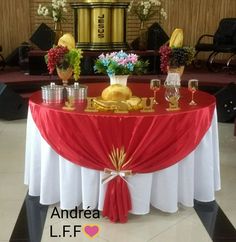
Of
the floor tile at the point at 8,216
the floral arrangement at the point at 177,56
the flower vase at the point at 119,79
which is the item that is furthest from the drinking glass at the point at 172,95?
the floor tile at the point at 8,216

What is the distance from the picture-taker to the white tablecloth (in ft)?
7.80

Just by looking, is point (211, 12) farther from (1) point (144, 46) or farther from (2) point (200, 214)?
(2) point (200, 214)

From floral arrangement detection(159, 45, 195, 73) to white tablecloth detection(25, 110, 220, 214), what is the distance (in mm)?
574

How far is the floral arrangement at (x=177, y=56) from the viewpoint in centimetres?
285

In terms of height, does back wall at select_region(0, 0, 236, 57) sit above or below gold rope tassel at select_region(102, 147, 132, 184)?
above

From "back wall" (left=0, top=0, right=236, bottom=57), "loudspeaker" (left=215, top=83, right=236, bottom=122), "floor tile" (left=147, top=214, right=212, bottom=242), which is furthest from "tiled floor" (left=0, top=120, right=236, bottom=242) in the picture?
"back wall" (left=0, top=0, right=236, bottom=57)

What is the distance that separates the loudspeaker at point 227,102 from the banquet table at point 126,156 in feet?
7.62

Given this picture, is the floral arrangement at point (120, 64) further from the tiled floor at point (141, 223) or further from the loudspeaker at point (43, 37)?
the loudspeaker at point (43, 37)

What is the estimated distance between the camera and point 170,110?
2.32 metres

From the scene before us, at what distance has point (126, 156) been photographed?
7.47ft

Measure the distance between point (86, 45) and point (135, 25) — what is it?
199cm

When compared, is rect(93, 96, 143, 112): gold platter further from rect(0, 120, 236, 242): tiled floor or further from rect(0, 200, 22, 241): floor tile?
rect(0, 200, 22, 241): floor tile

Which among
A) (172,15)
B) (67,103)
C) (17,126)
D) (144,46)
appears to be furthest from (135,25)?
(67,103)

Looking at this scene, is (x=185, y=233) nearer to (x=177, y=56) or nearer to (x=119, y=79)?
(x=119, y=79)
